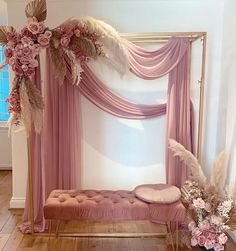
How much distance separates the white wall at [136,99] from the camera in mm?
3352

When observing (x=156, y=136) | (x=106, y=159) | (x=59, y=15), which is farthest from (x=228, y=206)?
(x=59, y=15)

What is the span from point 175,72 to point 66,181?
65.4 inches

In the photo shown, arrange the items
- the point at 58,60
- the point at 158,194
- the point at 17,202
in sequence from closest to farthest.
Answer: the point at 58,60, the point at 158,194, the point at 17,202

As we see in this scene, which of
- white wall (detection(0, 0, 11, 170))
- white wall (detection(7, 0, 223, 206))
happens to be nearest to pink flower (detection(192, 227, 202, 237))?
white wall (detection(7, 0, 223, 206))

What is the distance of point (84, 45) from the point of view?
8.54 ft

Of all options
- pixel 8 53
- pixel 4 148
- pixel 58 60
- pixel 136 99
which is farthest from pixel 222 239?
pixel 4 148

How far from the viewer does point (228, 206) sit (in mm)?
2551

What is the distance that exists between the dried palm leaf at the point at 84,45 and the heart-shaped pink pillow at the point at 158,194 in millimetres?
1361

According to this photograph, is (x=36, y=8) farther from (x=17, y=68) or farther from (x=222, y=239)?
(x=222, y=239)

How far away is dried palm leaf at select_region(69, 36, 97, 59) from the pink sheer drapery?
0.45 metres

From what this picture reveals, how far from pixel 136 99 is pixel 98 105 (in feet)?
1.57

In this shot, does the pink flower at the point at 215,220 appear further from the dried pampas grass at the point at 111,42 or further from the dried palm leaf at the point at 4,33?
the dried palm leaf at the point at 4,33

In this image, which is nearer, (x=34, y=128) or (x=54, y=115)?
(x=34, y=128)

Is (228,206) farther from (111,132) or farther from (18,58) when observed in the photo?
(18,58)
